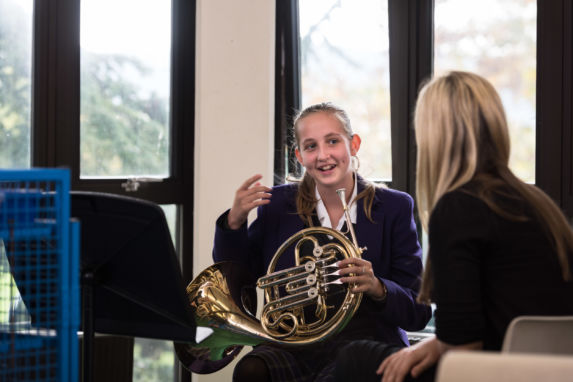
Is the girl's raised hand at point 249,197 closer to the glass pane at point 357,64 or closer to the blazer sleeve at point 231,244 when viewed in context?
the blazer sleeve at point 231,244


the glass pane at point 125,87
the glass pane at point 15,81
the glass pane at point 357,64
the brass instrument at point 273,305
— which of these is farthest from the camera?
the glass pane at point 357,64

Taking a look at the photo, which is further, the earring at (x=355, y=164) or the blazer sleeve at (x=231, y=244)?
the earring at (x=355, y=164)

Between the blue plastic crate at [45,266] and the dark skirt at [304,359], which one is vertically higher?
the blue plastic crate at [45,266]

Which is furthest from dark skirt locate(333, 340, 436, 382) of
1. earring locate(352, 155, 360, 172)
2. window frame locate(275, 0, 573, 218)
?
window frame locate(275, 0, 573, 218)

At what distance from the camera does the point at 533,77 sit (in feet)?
9.15

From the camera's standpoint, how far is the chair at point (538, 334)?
139 centimetres

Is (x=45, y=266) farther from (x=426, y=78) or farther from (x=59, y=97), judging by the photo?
(x=426, y=78)

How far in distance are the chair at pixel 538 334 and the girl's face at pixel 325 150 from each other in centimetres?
98

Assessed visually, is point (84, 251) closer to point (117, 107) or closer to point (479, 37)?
point (117, 107)

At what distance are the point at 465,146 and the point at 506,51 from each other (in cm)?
145

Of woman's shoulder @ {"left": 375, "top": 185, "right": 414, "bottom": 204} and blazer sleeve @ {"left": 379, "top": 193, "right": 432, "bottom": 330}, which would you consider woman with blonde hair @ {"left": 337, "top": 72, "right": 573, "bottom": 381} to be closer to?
blazer sleeve @ {"left": 379, "top": 193, "right": 432, "bottom": 330}

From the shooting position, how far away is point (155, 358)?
301 cm

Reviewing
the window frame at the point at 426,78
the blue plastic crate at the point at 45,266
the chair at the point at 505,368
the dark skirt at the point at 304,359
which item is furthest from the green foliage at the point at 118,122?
the chair at the point at 505,368

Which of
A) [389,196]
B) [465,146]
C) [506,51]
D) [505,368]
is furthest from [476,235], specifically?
[506,51]
